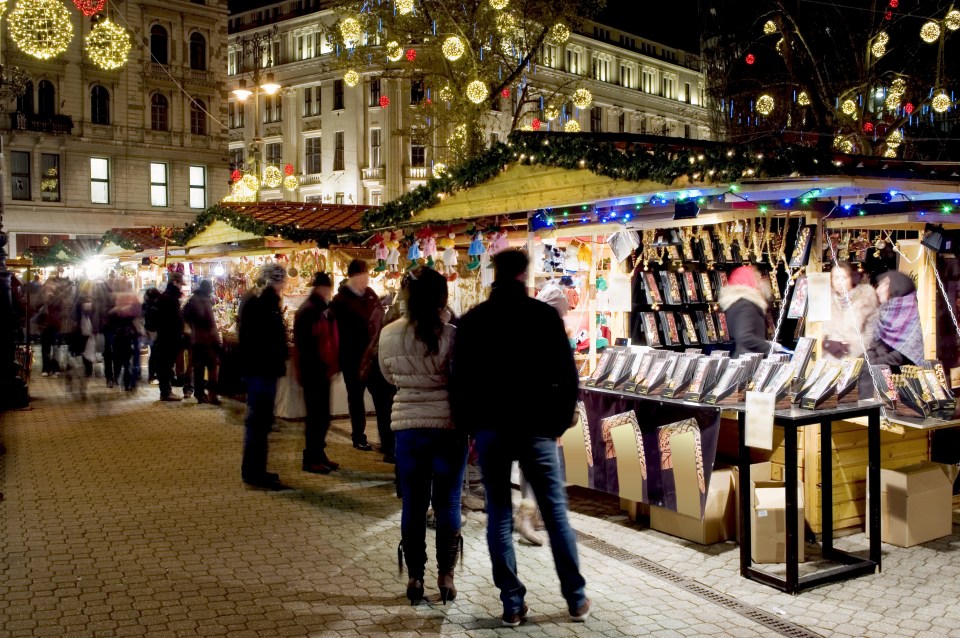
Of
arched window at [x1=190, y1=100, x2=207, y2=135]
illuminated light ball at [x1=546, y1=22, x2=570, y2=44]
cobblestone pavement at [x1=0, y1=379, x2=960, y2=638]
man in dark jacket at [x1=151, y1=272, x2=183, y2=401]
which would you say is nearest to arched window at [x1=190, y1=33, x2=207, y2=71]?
arched window at [x1=190, y1=100, x2=207, y2=135]

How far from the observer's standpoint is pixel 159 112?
3859cm

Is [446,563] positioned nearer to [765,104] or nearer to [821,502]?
[821,502]

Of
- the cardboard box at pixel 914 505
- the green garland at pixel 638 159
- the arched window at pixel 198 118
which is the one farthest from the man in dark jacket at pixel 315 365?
the arched window at pixel 198 118

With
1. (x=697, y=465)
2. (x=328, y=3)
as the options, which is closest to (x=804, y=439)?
(x=697, y=465)

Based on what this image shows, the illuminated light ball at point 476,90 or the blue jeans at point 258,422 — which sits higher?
the illuminated light ball at point 476,90

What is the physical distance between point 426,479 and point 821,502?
109 inches

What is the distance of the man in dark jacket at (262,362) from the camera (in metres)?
7.74

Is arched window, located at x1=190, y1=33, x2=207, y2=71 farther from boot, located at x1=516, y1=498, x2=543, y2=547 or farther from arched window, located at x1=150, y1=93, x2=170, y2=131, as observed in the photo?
boot, located at x1=516, y1=498, x2=543, y2=547

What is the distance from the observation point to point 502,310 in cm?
456

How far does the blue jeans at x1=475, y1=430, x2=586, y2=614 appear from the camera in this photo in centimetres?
454

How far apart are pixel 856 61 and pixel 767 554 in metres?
13.9

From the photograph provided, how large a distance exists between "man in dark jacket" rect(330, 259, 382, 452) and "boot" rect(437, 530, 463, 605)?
401 centimetres

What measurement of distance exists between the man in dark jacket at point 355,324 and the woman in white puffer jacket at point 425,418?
398cm

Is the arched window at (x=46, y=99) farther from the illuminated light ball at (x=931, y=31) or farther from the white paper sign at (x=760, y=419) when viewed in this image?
the white paper sign at (x=760, y=419)
